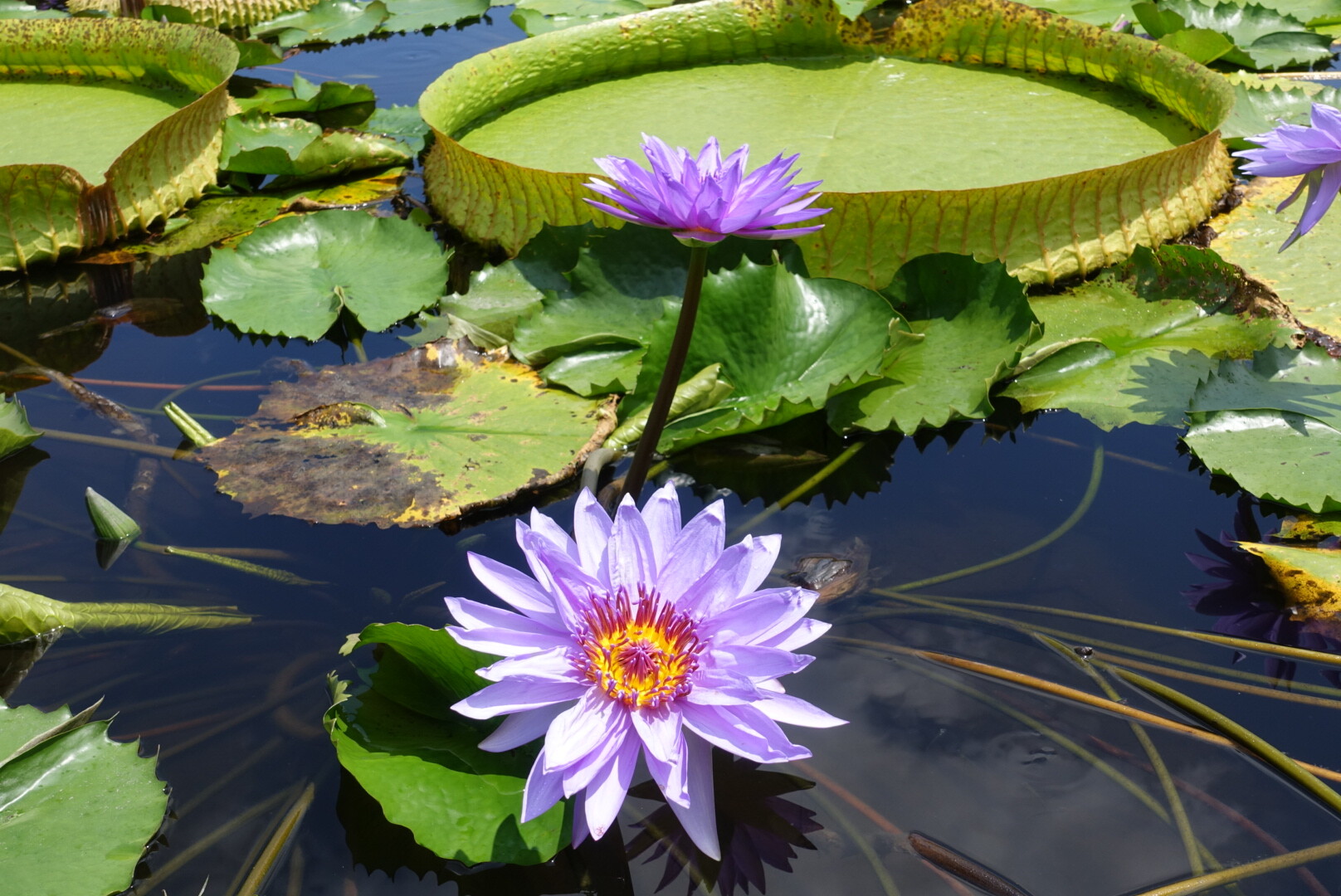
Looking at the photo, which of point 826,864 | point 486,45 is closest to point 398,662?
point 826,864

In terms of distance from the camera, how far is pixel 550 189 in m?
2.26

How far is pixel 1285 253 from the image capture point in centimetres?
230

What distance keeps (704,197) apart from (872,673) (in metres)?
0.68

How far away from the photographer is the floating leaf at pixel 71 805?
1.00 m

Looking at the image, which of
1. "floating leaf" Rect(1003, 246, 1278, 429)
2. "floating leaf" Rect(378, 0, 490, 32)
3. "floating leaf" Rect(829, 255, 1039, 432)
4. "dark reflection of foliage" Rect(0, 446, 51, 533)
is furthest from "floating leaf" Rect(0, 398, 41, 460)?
"floating leaf" Rect(378, 0, 490, 32)

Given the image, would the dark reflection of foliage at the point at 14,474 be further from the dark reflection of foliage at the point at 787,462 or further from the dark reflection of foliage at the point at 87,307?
the dark reflection of foliage at the point at 787,462

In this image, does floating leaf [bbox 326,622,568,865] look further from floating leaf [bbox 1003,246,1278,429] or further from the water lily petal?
floating leaf [bbox 1003,246,1278,429]

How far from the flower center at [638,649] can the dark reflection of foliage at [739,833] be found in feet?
0.68

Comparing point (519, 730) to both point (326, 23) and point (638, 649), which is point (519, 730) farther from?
point (326, 23)

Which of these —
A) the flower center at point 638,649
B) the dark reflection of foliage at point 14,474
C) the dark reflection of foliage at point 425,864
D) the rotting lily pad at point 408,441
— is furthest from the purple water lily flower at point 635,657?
the dark reflection of foliage at point 14,474

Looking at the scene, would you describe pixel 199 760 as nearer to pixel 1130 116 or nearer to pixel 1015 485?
pixel 1015 485

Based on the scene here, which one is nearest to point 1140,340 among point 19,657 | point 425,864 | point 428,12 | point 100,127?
point 425,864

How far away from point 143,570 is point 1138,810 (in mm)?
1461

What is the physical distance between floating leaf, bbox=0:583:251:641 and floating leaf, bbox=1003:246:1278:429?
152 cm
